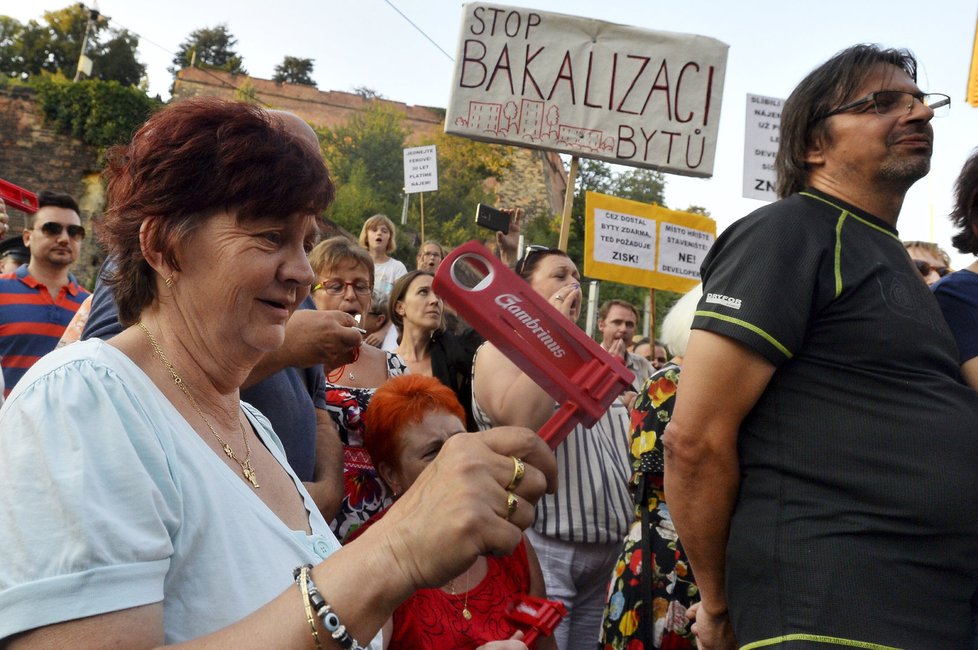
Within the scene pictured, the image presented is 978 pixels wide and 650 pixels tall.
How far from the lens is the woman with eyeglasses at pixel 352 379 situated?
131 inches

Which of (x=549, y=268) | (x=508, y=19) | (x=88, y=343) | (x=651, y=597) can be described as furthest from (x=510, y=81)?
(x=88, y=343)

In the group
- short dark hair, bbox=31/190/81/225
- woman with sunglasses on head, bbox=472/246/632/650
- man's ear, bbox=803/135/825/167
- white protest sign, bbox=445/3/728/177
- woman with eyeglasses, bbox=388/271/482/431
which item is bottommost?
woman with sunglasses on head, bbox=472/246/632/650

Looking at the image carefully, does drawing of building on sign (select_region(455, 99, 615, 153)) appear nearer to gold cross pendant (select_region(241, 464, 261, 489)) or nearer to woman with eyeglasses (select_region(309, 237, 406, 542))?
woman with eyeglasses (select_region(309, 237, 406, 542))

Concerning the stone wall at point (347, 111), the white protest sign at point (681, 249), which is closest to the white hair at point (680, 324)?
the white protest sign at point (681, 249)

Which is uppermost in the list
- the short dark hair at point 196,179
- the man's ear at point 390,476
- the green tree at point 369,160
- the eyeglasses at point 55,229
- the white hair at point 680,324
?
the green tree at point 369,160

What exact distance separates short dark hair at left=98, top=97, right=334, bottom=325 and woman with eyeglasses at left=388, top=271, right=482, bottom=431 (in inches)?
122

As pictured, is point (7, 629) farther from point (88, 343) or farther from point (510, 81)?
point (510, 81)

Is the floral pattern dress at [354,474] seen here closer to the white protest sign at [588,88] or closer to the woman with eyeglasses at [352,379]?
the woman with eyeglasses at [352,379]

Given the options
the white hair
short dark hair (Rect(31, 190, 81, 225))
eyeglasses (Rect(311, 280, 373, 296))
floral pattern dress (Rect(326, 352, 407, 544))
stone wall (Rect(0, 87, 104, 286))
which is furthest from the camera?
stone wall (Rect(0, 87, 104, 286))

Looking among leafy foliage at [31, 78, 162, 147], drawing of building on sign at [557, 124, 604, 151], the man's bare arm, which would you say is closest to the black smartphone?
drawing of building on sign at [557, 124, 604, 151]

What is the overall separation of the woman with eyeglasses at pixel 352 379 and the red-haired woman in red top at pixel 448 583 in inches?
9.7

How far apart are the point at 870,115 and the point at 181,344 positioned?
1.89 metres

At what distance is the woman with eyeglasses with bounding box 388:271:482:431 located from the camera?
469cm

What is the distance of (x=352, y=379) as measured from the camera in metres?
4.01
